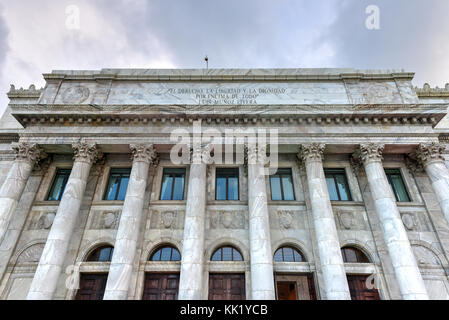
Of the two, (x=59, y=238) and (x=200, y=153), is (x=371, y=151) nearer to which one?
(x=200, y=153)

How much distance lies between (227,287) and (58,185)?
11180 millimetres

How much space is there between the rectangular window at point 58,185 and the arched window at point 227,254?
9360 mm

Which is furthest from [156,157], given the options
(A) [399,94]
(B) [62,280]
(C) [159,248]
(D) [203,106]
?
(A) [399,94]

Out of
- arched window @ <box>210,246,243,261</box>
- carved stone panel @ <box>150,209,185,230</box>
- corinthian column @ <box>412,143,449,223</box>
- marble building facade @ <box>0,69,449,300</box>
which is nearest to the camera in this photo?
marble building facade @ <box>0,69,449,300</box>

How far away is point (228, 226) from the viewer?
1480 centimetres

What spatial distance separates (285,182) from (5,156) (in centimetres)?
1713

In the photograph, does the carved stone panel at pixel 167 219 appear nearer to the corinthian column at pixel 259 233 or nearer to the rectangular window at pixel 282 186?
the corinthian column at pixel 259 233

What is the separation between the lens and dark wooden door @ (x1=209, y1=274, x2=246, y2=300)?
13.4m

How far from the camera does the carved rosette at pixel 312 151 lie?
599 inches

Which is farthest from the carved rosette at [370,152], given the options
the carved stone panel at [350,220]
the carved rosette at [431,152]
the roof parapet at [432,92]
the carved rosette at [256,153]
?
the roof parapet at [432,92]

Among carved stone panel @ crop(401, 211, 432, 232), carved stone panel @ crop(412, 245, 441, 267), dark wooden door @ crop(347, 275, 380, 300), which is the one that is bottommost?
dark wooden door @ crop(347, 275, 380, 300)

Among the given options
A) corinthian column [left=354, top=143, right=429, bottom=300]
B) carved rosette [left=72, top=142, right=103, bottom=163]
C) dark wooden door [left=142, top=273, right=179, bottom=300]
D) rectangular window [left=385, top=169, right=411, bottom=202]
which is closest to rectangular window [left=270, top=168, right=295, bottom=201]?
corinthian column [left=354, top=143, right=429, bottom=300]

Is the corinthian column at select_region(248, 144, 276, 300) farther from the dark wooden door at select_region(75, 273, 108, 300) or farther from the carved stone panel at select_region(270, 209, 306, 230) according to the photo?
the dark wooden door at select_region(75, 273, 108, 300)
